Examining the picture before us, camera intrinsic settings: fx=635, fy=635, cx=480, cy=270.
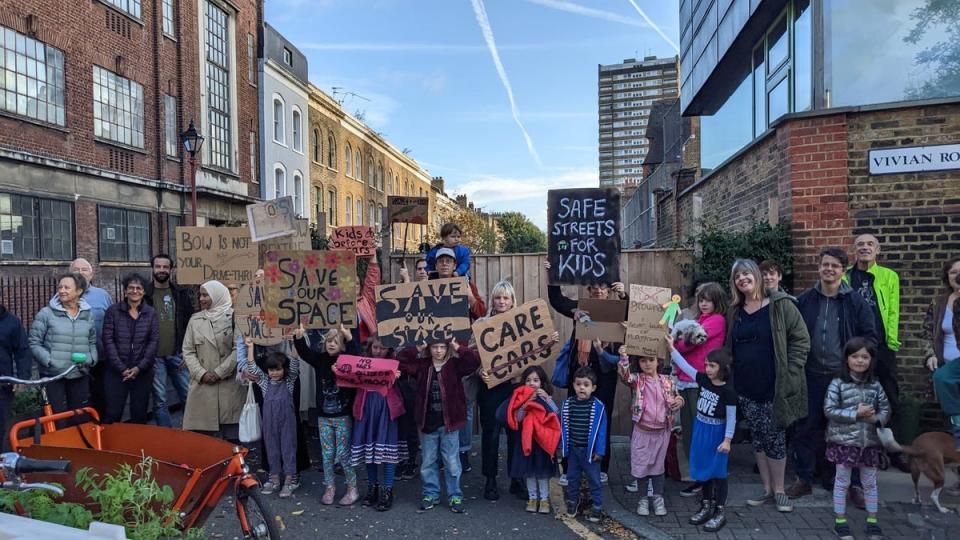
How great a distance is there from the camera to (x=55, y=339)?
5941 mm

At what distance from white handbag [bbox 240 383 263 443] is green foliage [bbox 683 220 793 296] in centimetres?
462

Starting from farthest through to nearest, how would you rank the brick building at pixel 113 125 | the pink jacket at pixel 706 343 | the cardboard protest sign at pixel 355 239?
1. the brick building at pixel 113 125
2. the cardboard protest sign at pixel 355 239
3. the pink jacket at pixel 706 343

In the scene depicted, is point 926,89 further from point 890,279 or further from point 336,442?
point 336,442

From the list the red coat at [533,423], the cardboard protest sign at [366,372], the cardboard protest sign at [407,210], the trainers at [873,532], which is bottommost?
the trainers at [873,532]

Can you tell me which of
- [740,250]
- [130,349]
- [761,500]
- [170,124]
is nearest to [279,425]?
[130,349]

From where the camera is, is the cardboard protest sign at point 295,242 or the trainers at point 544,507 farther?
the cardboard protest sign at point 295,242

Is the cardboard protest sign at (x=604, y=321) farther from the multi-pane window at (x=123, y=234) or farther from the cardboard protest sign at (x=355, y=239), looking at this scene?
the multi-pane window at (x=123, y=234)

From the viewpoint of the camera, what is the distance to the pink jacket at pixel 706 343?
5.42 meters

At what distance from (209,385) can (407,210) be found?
15.6ft

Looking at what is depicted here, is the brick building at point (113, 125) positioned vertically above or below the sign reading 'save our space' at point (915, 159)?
above

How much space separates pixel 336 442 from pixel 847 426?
161 inches

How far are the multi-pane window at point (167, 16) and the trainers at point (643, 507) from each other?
22.0 metres

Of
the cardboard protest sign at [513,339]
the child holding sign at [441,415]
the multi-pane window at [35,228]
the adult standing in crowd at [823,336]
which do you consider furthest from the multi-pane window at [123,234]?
the adult standing in crowd at [823,336]

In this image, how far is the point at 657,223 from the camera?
56.0ft
